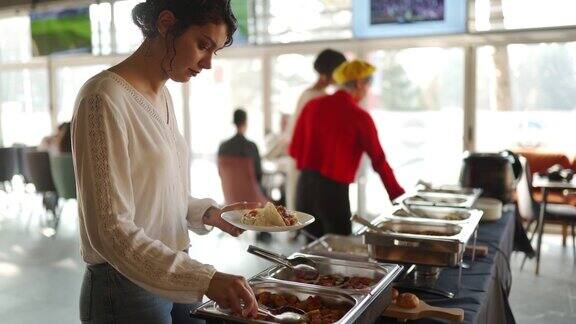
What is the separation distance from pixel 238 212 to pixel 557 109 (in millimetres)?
3768

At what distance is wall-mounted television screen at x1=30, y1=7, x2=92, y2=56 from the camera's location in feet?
19.4

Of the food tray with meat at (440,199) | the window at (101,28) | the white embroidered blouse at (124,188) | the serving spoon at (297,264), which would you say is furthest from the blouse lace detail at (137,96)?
the window at (101,28)

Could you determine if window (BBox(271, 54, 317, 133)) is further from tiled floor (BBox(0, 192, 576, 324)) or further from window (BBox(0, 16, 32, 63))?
window (BBox(0, 16, 32, 63))

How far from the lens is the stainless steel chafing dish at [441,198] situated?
180cm

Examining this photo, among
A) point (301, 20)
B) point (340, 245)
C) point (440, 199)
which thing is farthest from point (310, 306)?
point (301, 20)

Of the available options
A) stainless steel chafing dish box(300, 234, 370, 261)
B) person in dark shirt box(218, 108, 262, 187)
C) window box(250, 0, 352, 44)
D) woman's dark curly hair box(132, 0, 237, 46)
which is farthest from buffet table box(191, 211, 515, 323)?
window box(250, 0, 352, 44)

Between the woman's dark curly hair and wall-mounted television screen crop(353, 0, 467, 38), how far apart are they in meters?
3.56

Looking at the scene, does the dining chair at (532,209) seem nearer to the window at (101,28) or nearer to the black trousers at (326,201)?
the black trousers at (326,201)

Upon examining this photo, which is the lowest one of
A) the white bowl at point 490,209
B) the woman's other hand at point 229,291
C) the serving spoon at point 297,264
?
the white bowl at point 490,209

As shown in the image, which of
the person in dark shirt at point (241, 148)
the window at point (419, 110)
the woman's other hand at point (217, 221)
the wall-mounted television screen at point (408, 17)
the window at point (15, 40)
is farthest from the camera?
the window at point (15, 40)

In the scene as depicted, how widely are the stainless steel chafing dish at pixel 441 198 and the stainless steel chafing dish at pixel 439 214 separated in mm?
55

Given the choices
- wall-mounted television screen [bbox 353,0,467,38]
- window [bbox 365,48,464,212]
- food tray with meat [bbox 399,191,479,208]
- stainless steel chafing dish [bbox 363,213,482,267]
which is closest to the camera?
stainless steel chafing dish [bbox 363,213,482,267]

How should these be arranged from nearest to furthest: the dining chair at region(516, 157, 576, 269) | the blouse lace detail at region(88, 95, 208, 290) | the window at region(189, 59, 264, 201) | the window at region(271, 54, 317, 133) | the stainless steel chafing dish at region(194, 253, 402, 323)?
the blouse lace detail at region(88, 95, 208, 290)
the stainless steel chafing dish at region(194, 253, 402, 323)
the dining chair at region(516, 157, 576, 269)
the window at region(271, 54, 317, 133)
the window at region(189, 59, 264, 201)

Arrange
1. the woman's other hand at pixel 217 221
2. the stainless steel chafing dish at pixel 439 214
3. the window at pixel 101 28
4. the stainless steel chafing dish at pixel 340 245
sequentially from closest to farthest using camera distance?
the woman's other hand at pixel 217 221 < the stainless steel chafing dish at pixel 439 214 < the stainless steel chafing dish at pixel 340 245 < the window at pixel 101 28
